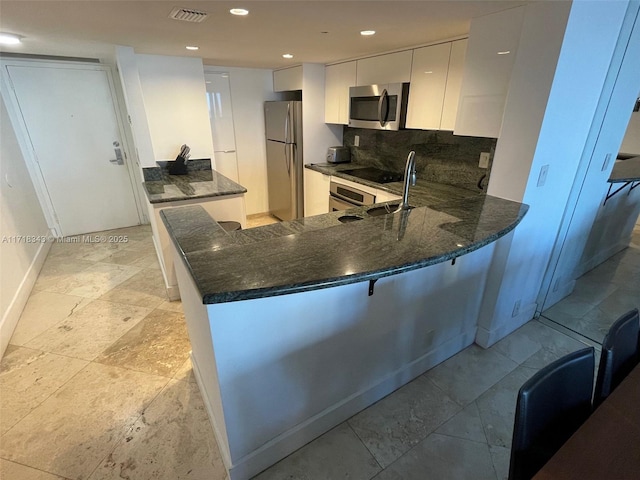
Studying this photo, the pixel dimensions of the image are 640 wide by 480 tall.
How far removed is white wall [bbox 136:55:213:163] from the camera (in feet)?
9.86

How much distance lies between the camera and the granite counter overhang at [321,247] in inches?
39.4

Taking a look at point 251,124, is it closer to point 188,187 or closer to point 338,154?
point 338,154

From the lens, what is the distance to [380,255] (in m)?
1.19

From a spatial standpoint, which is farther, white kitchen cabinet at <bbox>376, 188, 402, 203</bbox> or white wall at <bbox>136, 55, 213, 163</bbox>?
white wall at <bbox>136, 55, 213, 163</bbox>

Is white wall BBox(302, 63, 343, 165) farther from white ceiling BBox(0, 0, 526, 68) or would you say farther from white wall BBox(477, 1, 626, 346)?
white wall BBox(477, 1, 626, 346)

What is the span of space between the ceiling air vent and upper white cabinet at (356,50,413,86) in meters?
1.65

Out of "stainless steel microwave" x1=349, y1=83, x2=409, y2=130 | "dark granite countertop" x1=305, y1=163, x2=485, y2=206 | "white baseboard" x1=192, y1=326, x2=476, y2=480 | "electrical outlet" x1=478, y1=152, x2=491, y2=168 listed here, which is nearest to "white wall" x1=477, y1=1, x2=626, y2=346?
"dark granite countertop" x1=305, y1=163, x2=485, y2=206

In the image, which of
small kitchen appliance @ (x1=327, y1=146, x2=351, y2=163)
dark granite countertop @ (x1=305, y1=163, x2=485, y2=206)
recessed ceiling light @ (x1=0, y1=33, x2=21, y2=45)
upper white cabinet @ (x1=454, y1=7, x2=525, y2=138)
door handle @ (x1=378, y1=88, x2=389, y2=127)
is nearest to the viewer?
upper white cabinet @ (x1=454, y1=7, x2=525, y2=138)

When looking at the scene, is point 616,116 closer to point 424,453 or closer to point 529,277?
point 529,277

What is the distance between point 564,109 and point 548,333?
1.63 metres

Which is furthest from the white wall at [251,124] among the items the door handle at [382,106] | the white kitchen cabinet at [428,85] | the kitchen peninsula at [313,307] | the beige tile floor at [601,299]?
the beige tile floor at [601,299]

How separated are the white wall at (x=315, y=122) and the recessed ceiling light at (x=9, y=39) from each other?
96.3 inches

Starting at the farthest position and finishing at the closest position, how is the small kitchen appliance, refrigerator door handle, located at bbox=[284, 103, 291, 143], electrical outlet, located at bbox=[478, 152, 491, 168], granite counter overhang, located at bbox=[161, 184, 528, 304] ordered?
the small kitchen appliance, refrigerator door handle, located at bbox=[284, 103, 291, 143], electrical outlet, located at bbox=[478, 152, 491, 168], granite counter overhang, located at bbox=[161, 184, 528, 304]

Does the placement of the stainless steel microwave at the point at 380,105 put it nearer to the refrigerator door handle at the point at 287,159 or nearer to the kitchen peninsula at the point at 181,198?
the refrigerator door handle at the point at 287,159
